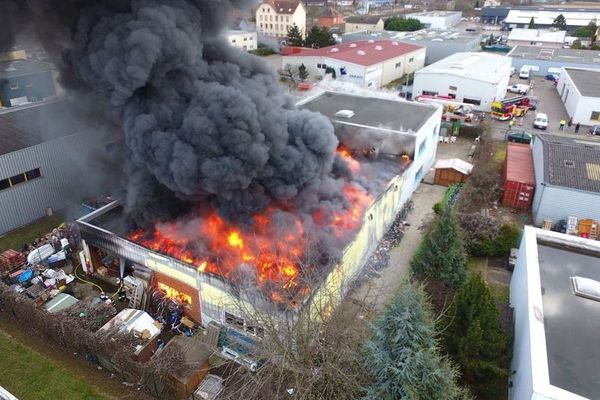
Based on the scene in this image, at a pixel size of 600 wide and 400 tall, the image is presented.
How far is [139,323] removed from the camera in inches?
554

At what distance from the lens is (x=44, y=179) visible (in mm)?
20469

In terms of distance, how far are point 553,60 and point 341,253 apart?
47.6 metres

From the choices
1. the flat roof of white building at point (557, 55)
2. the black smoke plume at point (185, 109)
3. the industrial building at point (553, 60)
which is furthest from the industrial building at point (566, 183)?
the flat roof of white building at point (557, 55)

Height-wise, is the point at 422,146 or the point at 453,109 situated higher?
the point at 422,146

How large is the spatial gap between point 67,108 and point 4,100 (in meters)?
Result: 15.7

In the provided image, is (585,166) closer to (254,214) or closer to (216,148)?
(254,214)

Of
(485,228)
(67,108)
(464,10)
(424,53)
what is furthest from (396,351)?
(464,10)

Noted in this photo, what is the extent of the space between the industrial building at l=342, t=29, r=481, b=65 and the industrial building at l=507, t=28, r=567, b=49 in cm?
603

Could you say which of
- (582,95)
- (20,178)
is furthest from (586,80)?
(20,178)

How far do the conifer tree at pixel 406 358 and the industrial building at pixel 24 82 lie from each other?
3371 cm

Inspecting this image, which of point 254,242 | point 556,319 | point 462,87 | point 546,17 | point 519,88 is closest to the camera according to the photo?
point 556,319

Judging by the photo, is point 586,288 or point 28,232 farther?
point 28,232

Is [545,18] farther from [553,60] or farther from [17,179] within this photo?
[17,179]

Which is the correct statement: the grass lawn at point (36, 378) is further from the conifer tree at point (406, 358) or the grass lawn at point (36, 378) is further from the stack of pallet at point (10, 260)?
the conifer tree at point (406, 358)
